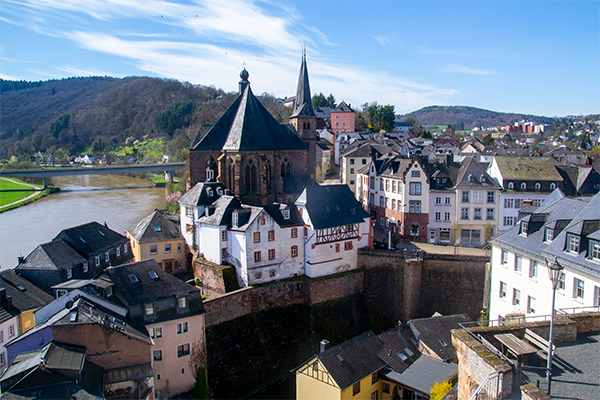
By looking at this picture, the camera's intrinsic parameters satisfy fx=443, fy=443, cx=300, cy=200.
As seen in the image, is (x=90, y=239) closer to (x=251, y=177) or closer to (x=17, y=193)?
(x=251, y=177)

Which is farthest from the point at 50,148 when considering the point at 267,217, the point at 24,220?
the point at 267,217

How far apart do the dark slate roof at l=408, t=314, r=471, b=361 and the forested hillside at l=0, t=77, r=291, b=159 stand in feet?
315

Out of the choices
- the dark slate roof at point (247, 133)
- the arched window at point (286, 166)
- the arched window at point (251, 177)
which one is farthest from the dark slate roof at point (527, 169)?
the arched window at point (251, 177)

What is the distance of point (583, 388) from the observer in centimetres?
774

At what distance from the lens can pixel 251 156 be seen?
35.0m

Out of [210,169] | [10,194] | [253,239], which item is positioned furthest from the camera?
[10,194]

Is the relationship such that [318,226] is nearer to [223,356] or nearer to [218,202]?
[218,202]

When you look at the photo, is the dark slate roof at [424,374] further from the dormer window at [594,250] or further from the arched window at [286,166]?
the arched window at [286,166]

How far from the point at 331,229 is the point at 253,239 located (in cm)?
557

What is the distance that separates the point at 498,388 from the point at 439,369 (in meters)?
15.7

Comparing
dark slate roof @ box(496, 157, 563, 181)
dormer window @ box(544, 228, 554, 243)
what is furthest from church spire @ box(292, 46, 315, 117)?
dormer window @ box(544, 228, 554, 243)

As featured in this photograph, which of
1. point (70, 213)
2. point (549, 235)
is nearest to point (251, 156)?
point (549, 235)

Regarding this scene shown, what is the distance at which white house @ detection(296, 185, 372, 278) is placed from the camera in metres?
29.0

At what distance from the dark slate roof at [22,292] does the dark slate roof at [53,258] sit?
114 cm
